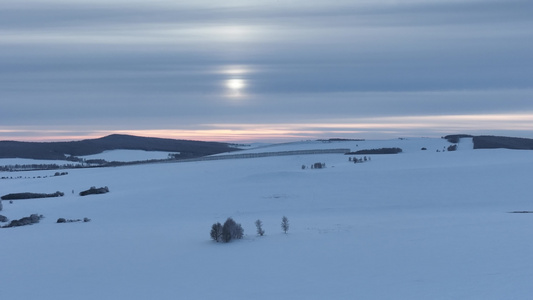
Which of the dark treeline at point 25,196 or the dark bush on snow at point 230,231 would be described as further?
the dark treeline at point 25,196

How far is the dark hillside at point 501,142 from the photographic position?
56.2 metres

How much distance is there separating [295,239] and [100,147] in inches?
2884

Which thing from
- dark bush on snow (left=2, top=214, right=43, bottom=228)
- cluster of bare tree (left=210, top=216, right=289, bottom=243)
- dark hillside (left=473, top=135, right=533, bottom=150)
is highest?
dark hillside (left=473, top=135, right=533, bottom=150)

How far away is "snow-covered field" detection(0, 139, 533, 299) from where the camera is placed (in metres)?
13.0

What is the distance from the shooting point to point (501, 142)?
5919 centimetres

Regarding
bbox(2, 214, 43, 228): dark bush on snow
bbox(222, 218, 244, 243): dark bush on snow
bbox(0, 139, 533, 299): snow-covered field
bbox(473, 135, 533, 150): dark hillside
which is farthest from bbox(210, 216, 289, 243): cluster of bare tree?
bbox(473, 135, 533, 150): dark hillside

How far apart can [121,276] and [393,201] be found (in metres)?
14.5

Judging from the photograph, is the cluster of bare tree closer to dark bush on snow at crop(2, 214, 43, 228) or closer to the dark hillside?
dark bush on snow at crop(2, 214, 43, 228)

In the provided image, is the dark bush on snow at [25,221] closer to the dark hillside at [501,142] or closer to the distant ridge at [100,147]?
the dark hillside at [501,142]

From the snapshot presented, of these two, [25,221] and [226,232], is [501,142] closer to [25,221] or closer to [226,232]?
[25,221]

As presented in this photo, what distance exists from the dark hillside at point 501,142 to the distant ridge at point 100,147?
1183 inches

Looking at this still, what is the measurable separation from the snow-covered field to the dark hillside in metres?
20.9

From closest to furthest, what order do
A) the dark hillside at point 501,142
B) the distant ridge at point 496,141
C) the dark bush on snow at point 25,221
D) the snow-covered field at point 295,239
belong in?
the snow-covered field at point 295,239
the dark bush on snow at point 25,221
the dark hillside at point 501,142
the distant ridge at point 496,141

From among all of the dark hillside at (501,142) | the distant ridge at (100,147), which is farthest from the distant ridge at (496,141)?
the distant ridge at (100,147)
